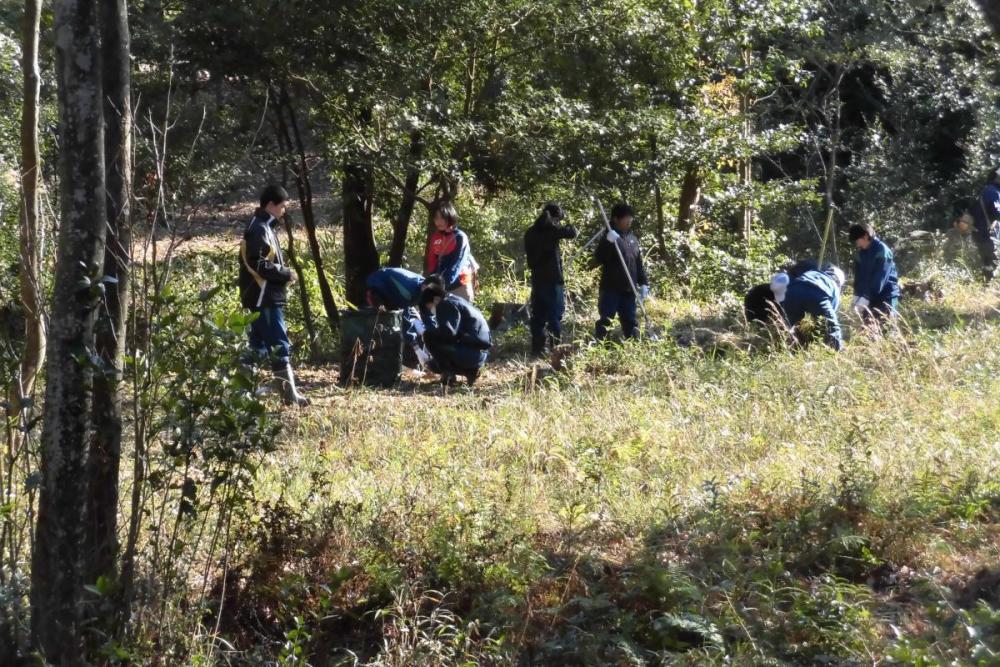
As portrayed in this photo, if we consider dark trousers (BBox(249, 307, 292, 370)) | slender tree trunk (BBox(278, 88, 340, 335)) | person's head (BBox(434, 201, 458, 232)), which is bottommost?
dark trousers (BBox(249, 307, 292, 370))

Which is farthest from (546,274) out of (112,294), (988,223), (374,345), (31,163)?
(112,294)

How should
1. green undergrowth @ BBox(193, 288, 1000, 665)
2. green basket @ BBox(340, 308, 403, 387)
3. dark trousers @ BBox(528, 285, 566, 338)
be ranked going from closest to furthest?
green undergrowth @ BBox(193, 288, 1000, 665), green basket @ BBox(340, 308, 403, 387), dark trousers @ BBox(528, 285, 566, 338)

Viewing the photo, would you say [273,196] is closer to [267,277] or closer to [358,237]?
[267,277]

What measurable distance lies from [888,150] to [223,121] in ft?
54.9

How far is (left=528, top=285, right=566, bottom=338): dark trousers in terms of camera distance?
1227 cm

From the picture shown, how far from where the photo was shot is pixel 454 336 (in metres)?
10.9

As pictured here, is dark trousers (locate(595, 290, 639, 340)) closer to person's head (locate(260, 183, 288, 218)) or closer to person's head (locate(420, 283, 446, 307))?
person's head (locate(420, 283, 446, 307))

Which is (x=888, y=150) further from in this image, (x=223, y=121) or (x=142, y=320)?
(x=142, y=320)

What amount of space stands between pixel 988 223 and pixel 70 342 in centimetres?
1227

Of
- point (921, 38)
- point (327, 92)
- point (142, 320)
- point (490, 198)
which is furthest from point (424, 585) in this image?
point (921, 38)

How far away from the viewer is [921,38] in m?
21.9

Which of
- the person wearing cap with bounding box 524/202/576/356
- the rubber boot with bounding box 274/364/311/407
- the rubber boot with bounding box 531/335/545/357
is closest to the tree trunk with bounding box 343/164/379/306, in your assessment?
the person wearing cap with bounding box 524/202/576/356

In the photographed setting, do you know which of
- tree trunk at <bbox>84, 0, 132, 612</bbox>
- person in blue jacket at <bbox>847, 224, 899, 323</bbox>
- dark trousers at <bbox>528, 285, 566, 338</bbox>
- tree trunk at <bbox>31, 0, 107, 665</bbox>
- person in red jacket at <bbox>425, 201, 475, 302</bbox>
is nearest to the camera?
tree trunk at <bbox>31, 0, 107, 665</bbox>

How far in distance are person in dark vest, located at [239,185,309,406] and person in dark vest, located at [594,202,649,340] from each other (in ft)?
12.0
